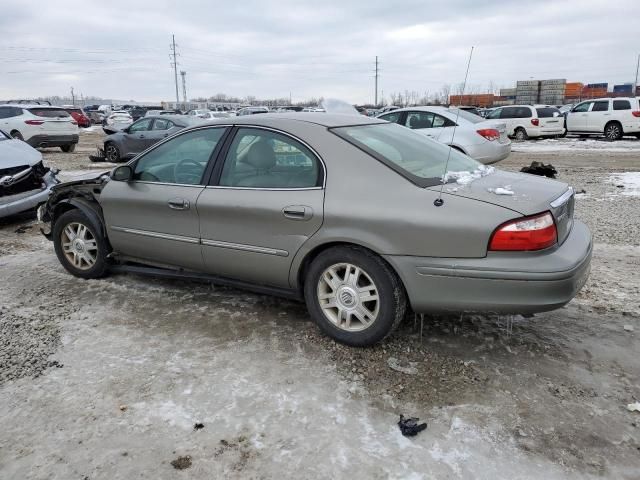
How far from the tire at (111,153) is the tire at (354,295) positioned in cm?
1348

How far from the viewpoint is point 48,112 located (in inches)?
699

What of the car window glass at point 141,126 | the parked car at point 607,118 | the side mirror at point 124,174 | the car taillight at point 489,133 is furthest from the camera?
the parked car at point 607,118

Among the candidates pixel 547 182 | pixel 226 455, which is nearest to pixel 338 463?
pixel 226 455

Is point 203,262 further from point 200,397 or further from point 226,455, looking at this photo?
point 226,455

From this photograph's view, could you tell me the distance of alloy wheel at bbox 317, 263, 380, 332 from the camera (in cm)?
332

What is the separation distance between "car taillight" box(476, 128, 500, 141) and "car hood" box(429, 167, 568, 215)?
6774 millimetres

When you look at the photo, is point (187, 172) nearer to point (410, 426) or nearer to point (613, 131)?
point (410, 426)

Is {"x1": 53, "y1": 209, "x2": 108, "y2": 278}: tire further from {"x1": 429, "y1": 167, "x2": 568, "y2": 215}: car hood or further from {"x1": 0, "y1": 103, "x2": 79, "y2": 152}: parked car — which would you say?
{"x1": 0, "y1": 103, "x2": 79, "y2": 152}: parked car

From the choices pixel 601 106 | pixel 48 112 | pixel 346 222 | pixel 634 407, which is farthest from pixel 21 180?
pixel 601 106

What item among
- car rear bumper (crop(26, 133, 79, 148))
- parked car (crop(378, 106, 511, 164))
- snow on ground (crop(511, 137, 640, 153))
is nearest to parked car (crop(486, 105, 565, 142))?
snow on ground (crop(511, 137, 640, 153))

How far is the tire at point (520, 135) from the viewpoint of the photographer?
2238 centimetres

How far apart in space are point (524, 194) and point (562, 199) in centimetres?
31

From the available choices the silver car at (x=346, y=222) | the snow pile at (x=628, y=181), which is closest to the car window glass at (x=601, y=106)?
the snow pile at (x=628, y=181)

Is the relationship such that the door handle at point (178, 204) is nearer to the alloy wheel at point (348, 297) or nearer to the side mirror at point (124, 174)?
the side mirror at point (124, 174)
